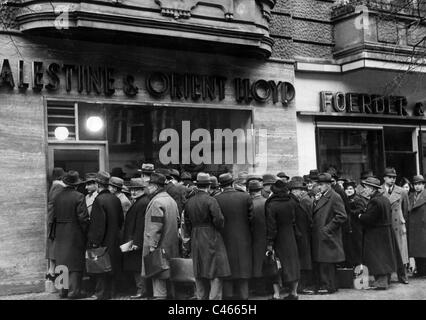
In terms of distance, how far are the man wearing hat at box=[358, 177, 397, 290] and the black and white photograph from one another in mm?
24

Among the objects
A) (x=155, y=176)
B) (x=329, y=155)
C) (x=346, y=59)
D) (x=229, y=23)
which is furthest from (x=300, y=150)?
(x=155, y=176)

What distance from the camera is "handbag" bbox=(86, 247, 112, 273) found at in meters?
9.49

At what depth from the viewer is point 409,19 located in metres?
15.0

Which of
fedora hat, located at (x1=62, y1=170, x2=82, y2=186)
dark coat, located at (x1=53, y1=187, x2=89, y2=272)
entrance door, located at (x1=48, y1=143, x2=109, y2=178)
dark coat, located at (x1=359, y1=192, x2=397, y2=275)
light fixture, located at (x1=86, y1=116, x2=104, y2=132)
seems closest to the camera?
dark coat, located at (x1=53, y1=187, x2=89, y2=272)

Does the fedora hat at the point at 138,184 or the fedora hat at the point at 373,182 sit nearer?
the fedora hat at the point at 138,184

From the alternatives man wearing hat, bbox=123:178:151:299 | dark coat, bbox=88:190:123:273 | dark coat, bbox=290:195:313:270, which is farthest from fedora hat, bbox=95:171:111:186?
dark coat, bbox=290:195:313:270

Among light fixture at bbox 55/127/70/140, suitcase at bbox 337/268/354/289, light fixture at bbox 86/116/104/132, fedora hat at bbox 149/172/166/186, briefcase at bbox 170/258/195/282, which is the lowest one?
suitcase at bbox 337/268/354/289

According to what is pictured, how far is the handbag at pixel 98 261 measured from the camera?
374 inches

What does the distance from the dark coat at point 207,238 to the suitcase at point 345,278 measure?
2.59m

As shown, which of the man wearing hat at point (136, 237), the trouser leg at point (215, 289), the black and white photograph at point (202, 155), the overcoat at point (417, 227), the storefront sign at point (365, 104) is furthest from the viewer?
the storefront sign at point (365, 104)

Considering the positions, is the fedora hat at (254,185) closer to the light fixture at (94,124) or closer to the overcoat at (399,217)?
the overcoat at (399,217)

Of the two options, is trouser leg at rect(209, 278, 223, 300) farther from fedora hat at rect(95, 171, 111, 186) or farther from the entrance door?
the entrance door

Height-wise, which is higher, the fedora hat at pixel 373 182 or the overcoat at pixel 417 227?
the fedora hat at pixel 373 182

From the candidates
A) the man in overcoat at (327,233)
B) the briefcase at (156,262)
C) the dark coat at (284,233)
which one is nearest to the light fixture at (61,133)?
the briefcase at (156,262)
